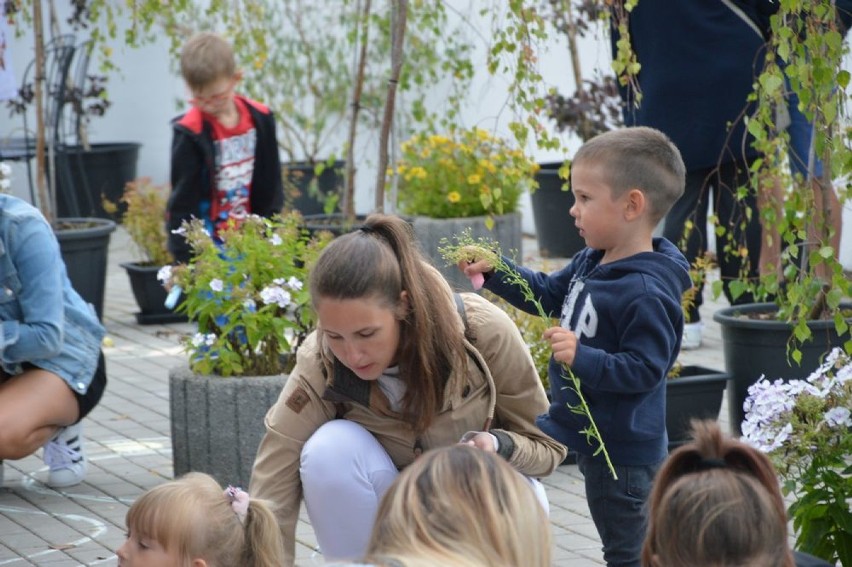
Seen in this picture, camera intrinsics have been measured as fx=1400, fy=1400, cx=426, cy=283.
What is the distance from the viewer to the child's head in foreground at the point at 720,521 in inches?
95.7

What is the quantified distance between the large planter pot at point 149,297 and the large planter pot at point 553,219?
107 inches

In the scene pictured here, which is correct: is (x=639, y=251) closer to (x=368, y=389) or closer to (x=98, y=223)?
(x=368, y=389)

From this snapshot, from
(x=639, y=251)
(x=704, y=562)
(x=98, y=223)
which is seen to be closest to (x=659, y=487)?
(x=704, y=562)

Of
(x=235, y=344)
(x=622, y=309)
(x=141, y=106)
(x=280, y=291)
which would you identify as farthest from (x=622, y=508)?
(x=141, y=106)

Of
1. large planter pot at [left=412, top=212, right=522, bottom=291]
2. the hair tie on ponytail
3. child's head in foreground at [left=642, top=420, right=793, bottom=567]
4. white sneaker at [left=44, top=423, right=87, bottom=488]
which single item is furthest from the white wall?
child's head in foreground at [left=642, top=420, right=793, bottom=567]

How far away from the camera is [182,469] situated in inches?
194

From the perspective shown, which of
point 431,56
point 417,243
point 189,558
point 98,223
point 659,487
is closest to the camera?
point 659,487

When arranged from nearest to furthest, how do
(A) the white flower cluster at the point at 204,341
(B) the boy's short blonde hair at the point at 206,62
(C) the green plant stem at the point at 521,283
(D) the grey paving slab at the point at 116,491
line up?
(C) the green plant stem at the point at 521,283 → (D) the grey paving slab at the point at 116,491 → (A) the white flower cluster at the point at 204,341 → (B) the boy's short blonde hair at the point at 206,62

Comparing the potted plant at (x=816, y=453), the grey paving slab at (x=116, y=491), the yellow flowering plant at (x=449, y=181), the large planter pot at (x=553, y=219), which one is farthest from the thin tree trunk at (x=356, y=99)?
the potted plant at (x=816, y=453)

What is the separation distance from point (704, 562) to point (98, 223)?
20.8ft

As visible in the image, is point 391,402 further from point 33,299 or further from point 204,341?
point 33,299

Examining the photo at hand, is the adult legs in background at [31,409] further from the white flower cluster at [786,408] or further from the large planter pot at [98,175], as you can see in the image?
the large planter pot at [98,175]

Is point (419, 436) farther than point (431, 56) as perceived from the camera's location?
No

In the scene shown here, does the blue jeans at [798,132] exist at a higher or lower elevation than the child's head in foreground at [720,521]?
higher
